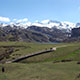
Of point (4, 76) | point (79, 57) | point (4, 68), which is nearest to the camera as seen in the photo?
point (4, 76)

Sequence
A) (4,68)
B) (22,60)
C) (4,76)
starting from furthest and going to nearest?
(22,60)
(4,68)
(4,76)

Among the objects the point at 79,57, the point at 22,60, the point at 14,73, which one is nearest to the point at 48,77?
the point at 14,73

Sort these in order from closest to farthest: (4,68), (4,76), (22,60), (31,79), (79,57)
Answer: (31,79) → (4,76) → (4,68) → (79,57) → (22,60)

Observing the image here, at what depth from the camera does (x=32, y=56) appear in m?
92.5

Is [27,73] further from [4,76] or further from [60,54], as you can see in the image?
[60,54]

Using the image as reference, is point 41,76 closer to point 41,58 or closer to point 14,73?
point 14,73

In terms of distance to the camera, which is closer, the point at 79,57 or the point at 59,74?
the point at 59,74

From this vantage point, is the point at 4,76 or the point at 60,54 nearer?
the point at 4,76

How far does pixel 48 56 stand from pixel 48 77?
4411 centimetres

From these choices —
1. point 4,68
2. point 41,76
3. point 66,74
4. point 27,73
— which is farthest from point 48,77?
point 4,68

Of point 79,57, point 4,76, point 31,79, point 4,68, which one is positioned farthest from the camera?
point 79,57

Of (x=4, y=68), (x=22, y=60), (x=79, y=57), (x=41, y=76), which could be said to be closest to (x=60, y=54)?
(x=79, y=57)

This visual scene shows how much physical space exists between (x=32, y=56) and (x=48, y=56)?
8660 millimetres

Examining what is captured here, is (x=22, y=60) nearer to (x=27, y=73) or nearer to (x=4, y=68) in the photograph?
(x=4, y=68)
